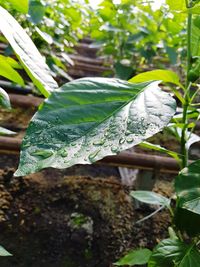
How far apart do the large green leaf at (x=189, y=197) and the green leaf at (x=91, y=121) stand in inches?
5.8

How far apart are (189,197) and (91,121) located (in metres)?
0.20

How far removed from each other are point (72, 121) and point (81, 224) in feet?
2.25

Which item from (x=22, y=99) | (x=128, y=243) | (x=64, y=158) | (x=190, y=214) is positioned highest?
(x=64, y=158)

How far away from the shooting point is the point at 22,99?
1.51 metres

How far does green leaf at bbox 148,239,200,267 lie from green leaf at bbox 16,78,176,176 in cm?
28

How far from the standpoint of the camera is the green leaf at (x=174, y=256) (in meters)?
0.54

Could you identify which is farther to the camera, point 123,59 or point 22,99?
point 123,59

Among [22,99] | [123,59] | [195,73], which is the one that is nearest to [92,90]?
[195,73]

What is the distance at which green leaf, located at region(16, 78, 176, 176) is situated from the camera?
1.17ft

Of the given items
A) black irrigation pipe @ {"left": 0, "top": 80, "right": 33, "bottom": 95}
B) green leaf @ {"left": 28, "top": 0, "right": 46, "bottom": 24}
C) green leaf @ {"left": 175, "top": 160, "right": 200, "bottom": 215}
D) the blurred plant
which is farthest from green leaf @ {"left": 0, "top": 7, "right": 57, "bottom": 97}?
the blurred plant

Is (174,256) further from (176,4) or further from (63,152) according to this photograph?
(176,4)

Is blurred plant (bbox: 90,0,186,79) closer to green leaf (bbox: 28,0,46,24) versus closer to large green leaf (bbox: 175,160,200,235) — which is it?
green leaf (bbox: 28,0,46,24)

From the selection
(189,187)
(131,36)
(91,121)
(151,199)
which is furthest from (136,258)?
(131,36)

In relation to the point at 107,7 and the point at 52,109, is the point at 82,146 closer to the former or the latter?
the point at 52,109
